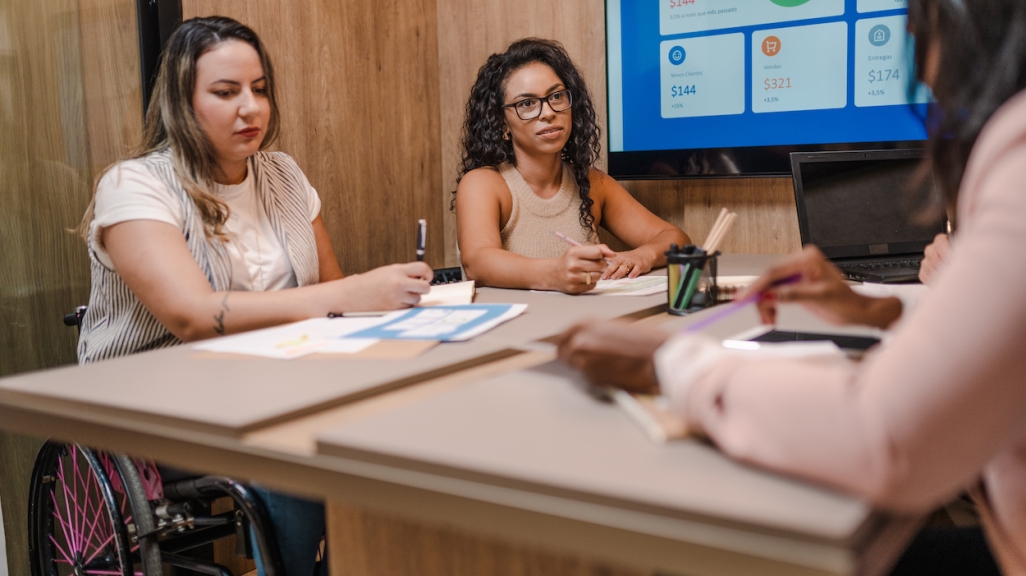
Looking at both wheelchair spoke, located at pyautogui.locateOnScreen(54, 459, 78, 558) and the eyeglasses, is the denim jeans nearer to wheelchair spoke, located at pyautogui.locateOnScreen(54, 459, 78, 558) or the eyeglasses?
wheelchair spoke, located at pyautogui.locateOnScreen(54, 459, 78, 558)

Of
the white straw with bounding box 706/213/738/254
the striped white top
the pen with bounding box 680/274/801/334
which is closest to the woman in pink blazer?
the pen with bounding box 680/274/801/334

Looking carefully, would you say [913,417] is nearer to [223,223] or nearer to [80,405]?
[80,405]

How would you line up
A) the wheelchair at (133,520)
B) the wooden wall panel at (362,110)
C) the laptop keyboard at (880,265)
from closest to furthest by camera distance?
the wheelchair at (133,520), the laptop keyboard at (880,265), the wooden wall panel at (362,110)

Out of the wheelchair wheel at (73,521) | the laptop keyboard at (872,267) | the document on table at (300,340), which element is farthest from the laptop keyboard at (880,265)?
the wheelchair wheel at (73,521)

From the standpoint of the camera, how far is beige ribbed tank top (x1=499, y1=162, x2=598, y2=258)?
238cm

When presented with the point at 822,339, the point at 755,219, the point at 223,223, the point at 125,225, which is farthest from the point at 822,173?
the point at 125,225

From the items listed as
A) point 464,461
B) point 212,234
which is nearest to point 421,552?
point 464,461

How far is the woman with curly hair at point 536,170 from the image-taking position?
7.55ft

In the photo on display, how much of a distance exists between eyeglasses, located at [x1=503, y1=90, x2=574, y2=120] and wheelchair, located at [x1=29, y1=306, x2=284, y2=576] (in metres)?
1.24

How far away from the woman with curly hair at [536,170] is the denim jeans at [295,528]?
34.8 inches

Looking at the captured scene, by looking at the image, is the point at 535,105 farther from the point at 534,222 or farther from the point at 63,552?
the point at 63,552

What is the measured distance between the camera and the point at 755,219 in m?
2.73

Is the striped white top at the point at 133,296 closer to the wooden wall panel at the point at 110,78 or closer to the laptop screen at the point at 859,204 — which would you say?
the wooden wall panel at the point at 110,78

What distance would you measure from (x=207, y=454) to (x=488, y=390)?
1.03 feet
